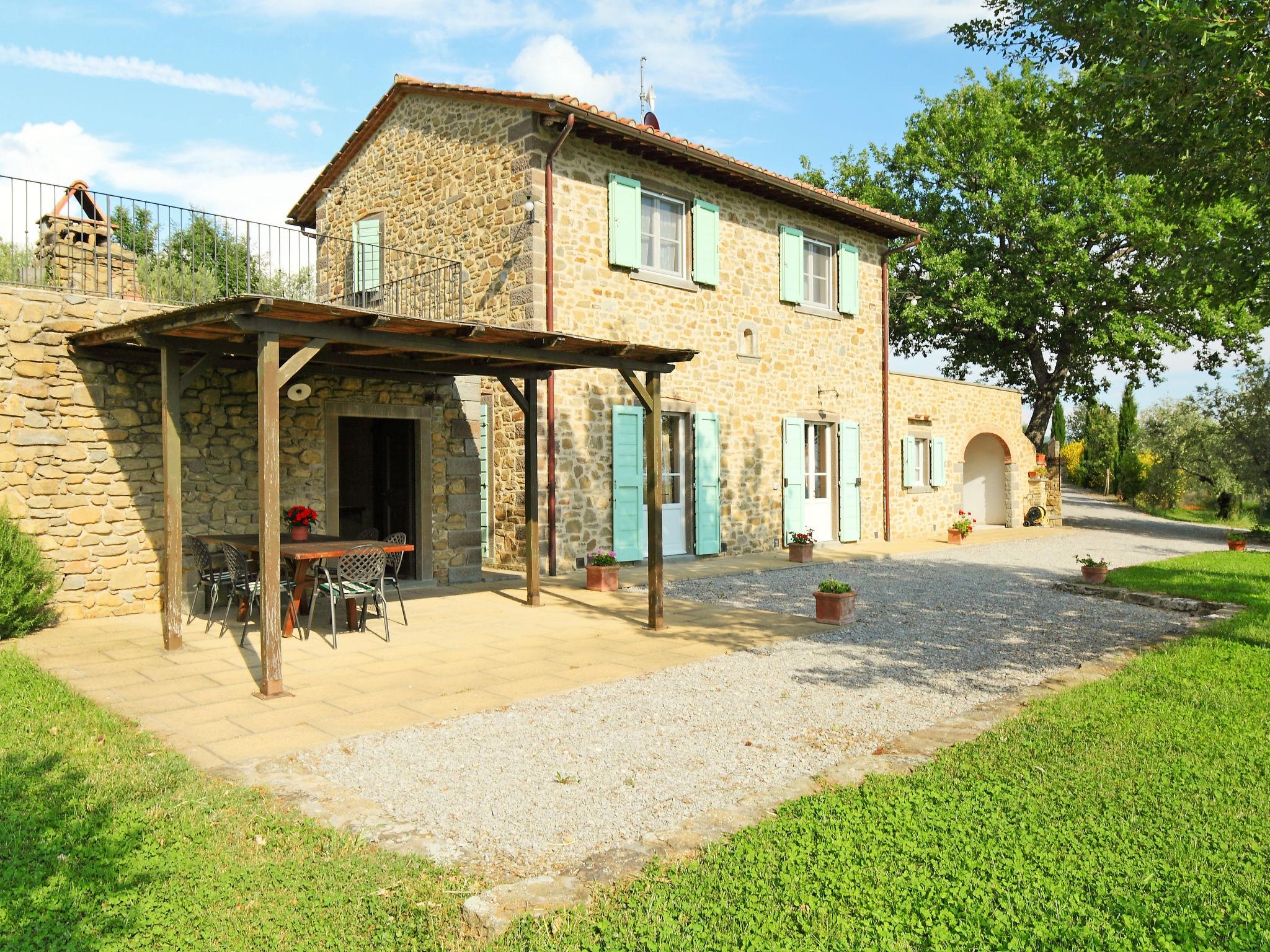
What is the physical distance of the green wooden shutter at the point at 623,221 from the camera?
34.4ft

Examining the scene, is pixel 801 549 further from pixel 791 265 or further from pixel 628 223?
pixel 628 223

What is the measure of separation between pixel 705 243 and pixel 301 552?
722 centimetres

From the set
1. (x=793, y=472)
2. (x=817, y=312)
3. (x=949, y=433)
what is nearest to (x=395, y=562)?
(x=793, y=472)

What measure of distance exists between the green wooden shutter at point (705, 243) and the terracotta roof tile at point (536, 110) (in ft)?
2.18

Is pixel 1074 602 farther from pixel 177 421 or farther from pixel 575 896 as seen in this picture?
pixel 177 421

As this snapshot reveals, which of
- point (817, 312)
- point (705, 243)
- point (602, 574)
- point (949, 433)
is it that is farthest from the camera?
point (949, 433)

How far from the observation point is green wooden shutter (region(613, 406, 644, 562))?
1066 centimetres

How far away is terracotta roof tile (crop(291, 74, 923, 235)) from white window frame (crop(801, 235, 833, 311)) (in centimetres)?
69

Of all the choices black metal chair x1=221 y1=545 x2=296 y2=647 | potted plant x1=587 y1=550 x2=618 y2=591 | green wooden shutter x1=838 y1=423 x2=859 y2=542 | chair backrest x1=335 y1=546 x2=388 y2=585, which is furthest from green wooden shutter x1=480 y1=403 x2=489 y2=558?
green wooden shutter x1=838 y1=423 x2=859 y2=542

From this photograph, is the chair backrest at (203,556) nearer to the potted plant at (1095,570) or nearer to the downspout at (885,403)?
the potted plant at (1095,570)

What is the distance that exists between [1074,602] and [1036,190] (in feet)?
45.1

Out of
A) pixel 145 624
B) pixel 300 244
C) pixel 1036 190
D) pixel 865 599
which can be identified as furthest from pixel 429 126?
pixel 1036 190

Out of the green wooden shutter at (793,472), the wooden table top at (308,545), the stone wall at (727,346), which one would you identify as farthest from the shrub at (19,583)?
the green wooden shutter at (793,472)

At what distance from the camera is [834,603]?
734 cm
